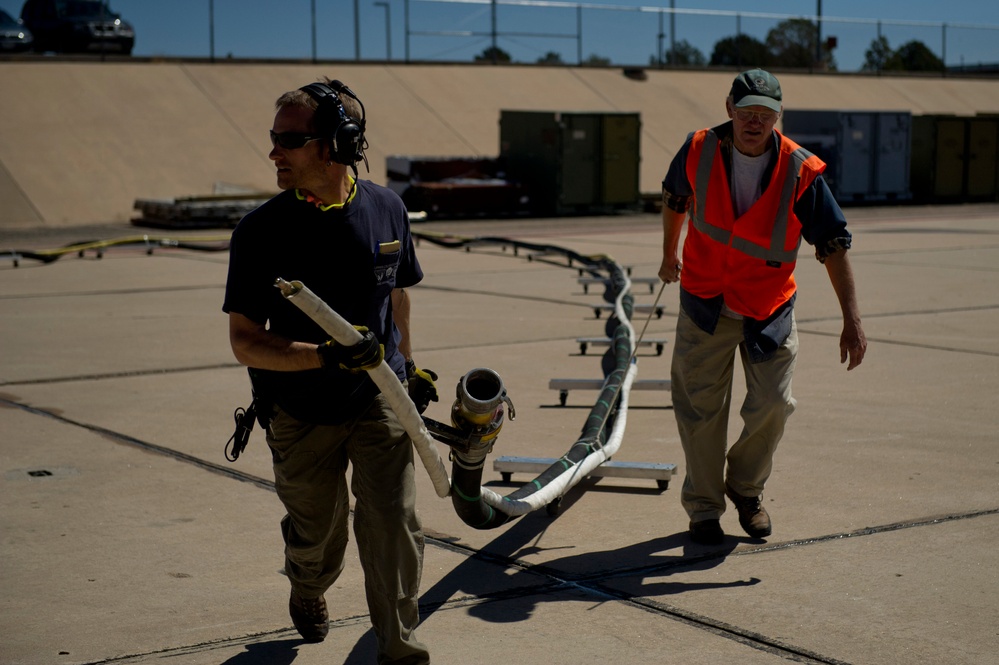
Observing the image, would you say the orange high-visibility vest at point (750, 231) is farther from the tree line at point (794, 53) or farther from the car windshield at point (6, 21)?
the tree line at point (794, 53)

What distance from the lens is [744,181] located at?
16.2ft

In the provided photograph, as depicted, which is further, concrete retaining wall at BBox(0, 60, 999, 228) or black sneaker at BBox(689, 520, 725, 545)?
concrete retaining wall at BBox(0, 60, 999, 228)

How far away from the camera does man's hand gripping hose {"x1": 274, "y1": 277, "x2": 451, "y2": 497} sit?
318 centimetres

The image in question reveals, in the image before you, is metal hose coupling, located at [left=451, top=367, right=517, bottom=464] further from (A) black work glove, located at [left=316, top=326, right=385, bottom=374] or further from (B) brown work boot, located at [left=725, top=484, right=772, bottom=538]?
(B) brown work boot, located at [left=725, top=484, right=772, bottom=538]

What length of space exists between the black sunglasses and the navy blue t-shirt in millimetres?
139

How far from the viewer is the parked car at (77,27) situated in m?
32.4

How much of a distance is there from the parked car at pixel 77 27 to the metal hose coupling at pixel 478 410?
30678mm

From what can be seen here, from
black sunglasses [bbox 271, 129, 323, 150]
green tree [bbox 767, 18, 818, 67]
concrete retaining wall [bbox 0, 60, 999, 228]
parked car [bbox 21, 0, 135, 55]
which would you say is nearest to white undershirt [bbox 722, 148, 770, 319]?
black sunglasses [bbox 271, 129, 323, 150]

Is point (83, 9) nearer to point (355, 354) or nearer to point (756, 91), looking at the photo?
point (756, 91)

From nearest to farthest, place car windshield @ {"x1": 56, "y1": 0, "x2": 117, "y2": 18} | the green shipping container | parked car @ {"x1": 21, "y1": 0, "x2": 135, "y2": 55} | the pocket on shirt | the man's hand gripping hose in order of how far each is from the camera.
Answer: the man's hand gripping hose, the pocket on shirt, the green shipping container, parked car @ {"x1": 21, "y1": 0, "x2": 135, "y2": 55}, car windshield @ {"x1": 56, "y1": 0, "x2": 117, "y2": 18}

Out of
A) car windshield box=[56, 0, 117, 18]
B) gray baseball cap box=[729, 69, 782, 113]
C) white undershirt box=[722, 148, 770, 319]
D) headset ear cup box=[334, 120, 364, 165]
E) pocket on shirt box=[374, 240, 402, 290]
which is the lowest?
pocket on shirt box=[374, 240, 402, 290]

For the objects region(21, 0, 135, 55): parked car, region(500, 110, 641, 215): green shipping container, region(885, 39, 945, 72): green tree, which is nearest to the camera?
region(500, 110, 641, 215): green shipping container

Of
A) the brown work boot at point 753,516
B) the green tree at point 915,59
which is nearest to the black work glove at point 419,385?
the brown work boot at point 753,516

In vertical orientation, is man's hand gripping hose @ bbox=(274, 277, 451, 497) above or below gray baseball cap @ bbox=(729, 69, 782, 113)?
below
